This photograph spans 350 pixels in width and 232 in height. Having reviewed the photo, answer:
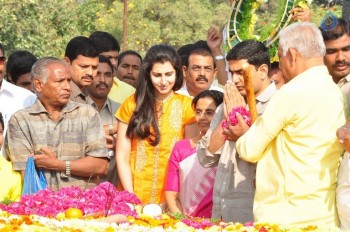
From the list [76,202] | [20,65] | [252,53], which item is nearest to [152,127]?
[76,202]

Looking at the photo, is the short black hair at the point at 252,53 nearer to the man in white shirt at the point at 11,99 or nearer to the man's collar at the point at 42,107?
the man's collar at the point at 42,107

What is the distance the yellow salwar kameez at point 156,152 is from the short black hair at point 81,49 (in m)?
1.01

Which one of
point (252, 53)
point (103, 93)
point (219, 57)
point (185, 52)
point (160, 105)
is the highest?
point (185, 52)

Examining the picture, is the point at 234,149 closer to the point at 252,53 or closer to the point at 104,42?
the point at 252,53

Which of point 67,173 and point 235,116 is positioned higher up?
point 235,116

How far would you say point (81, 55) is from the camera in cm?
965

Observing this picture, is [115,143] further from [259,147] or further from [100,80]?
[259,147]

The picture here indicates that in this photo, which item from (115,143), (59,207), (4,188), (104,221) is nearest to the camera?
(104,221)

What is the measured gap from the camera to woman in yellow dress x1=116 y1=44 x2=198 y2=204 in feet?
28.9

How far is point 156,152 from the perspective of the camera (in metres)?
8.84

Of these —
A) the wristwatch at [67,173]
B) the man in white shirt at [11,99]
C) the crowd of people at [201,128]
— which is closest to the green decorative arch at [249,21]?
the crowd of people at [201,128]

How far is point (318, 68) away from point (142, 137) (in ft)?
7.77

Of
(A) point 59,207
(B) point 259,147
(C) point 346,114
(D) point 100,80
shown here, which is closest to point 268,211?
(B) point 259,147

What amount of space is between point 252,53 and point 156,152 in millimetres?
1532
